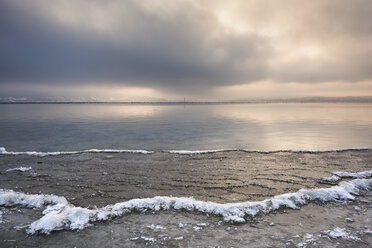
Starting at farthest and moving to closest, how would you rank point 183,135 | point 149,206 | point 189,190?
point 183,135 → point 189,190 → point 149,206

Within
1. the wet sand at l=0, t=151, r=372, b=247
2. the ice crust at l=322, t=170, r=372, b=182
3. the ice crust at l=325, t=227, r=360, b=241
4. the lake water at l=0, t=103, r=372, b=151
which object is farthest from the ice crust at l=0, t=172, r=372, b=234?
the lake water at l=0, t=103, r=372, b=151

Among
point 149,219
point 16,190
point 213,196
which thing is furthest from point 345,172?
point 16,190

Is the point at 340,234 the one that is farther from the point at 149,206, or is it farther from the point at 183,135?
the point at 183,135

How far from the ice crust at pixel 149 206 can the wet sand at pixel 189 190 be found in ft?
0.86

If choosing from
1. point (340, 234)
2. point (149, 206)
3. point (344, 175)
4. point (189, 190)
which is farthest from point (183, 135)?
point (340, 234)

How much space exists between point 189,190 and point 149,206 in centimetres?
186

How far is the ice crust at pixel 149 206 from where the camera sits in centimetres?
591

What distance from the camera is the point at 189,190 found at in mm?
8117

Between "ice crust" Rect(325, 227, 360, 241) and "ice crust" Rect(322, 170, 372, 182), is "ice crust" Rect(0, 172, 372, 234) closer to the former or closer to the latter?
"ice crust" Rect(322, 170, 372, 182)

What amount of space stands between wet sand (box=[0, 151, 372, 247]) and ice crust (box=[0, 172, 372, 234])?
0.86 feet

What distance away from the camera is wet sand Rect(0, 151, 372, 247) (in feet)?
17.1

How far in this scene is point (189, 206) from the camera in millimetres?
6785

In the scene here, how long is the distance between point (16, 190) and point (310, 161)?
14.3 metres

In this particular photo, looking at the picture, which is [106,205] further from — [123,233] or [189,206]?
[189,206]
